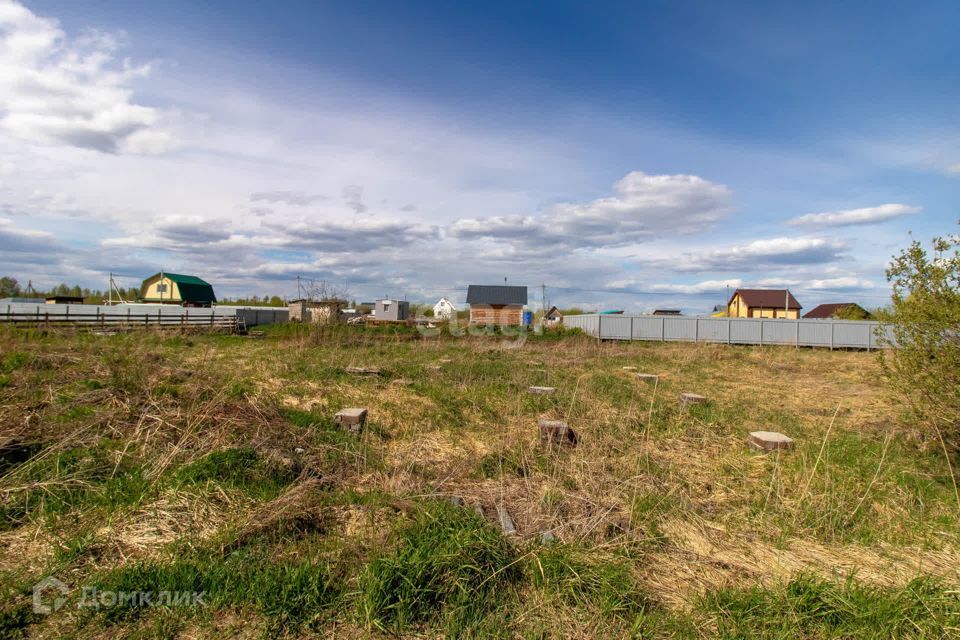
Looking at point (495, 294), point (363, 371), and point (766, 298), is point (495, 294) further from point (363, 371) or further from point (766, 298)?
point (363, 371)

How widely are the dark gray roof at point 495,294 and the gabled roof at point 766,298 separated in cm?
2338

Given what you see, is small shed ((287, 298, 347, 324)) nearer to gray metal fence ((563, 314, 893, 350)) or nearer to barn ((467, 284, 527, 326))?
gray metal fence ((563, 314, 893, 350))

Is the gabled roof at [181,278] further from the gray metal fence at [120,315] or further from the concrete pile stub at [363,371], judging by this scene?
the concrete pile stub at [363,371]

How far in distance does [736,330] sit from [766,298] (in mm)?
26613

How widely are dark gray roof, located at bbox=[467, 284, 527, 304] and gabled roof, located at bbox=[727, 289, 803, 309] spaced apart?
2338 cm

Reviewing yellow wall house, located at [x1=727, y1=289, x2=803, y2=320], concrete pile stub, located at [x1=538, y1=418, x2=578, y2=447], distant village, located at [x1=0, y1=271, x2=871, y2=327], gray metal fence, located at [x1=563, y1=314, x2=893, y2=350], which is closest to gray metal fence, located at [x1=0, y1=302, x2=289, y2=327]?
distant village, located at [x1=0, y1=271, x2=871, y2=327]

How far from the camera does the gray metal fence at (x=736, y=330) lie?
982 inches

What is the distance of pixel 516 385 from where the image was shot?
29.9 feet

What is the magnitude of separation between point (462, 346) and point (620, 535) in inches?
593

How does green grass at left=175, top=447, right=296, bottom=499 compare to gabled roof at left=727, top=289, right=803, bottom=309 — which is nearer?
green grass at left=175, top=447, right=296, bottom=499

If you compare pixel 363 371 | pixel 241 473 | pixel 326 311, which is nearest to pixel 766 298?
pixel 326 311

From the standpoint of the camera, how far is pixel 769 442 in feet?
18.4

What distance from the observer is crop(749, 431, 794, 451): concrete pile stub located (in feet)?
18.2

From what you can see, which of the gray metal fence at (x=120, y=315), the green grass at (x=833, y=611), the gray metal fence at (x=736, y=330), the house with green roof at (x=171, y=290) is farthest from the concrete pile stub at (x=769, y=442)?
the house with green roof at (x=171, y=290)
